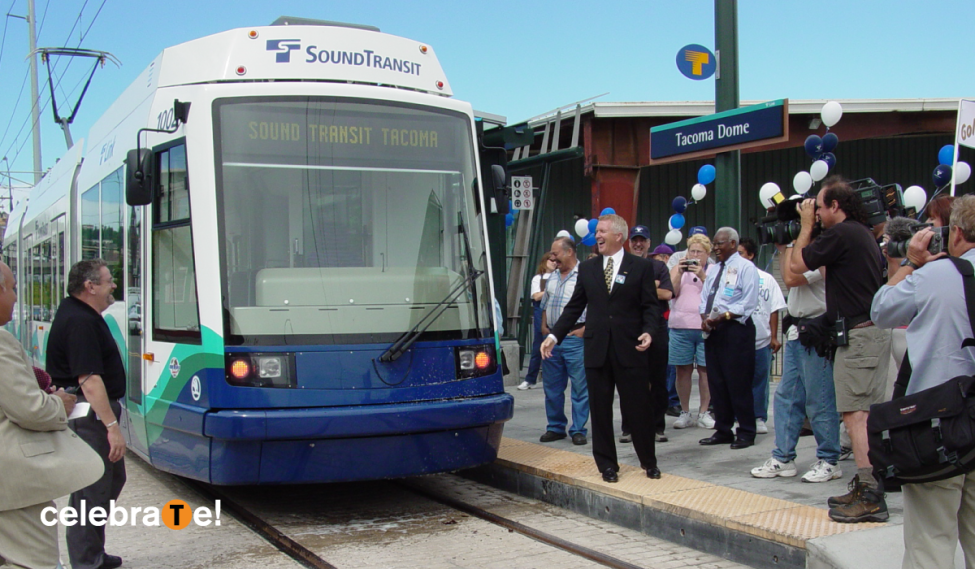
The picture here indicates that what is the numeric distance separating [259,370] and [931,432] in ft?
12.1

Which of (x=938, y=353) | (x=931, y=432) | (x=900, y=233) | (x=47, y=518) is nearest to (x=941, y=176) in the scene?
(x=900, y=233)

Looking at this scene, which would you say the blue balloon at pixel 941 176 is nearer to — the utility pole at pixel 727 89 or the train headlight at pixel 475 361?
the utility pole at pixel 727 89

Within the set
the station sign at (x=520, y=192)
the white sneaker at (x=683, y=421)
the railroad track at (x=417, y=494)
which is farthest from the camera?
the station sign at (x=520, y=192)

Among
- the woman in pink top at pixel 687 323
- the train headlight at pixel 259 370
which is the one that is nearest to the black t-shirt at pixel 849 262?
the woman in pink top at pixel 687 323

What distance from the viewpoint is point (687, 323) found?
8297mm

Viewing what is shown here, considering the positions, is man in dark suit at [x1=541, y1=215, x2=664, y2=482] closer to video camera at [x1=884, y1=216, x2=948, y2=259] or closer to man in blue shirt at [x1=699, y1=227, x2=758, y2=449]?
man in blue shirt at [x1=699, y1=227, x2=758, y2=449]

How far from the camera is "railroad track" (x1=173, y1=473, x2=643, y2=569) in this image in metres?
5.07

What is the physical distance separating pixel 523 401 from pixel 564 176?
8326mm

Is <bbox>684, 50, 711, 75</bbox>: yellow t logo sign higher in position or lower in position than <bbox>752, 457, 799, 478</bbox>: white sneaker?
higher

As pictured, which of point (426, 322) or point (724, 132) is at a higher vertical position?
point (724, 132)

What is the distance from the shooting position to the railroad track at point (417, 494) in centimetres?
507

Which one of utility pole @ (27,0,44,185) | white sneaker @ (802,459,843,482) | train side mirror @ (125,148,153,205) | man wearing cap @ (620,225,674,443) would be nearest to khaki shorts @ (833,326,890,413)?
white sneaker @ (802,459,843,482)

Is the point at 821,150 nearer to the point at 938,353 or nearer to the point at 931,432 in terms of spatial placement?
the point at 938,353

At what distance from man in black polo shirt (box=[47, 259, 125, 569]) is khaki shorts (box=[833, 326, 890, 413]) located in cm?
401
